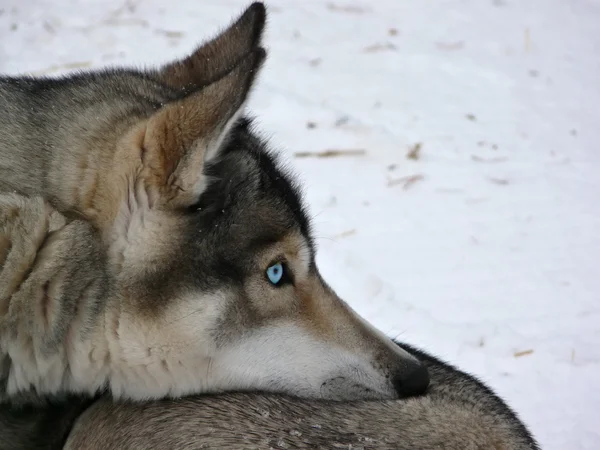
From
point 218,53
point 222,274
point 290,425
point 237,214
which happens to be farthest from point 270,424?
point 218,53

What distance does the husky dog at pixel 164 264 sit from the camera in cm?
232

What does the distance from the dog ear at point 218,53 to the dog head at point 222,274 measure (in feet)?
0.08

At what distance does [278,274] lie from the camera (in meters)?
2.68

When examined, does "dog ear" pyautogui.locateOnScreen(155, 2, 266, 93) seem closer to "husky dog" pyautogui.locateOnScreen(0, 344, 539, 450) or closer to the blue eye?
the blue eye

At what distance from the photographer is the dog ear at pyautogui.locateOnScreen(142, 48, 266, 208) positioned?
2289 millimetres

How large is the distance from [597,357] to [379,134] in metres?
2.51

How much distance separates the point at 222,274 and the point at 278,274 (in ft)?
0.71

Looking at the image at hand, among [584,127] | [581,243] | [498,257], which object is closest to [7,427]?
[498,257]

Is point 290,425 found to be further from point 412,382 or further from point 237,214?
point 237,214

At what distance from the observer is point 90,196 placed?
7.99 ft

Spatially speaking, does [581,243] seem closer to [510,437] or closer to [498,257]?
[498,257]

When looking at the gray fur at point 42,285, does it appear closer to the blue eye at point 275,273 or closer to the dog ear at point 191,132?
the dog ear at point 191,132

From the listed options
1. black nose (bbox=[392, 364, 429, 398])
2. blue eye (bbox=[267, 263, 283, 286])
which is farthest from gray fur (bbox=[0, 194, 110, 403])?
black nose (bbox=[392, 364, 429, 398])

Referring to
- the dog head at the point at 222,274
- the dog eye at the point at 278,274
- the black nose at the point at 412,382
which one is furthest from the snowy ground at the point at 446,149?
the dog eye at the point at 278,274
